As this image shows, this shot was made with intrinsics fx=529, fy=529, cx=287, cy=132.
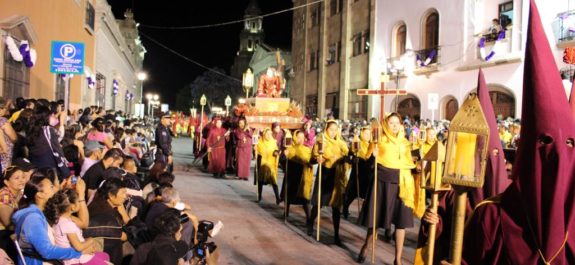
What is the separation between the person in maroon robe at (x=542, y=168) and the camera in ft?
8.52

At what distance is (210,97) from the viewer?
261 ft

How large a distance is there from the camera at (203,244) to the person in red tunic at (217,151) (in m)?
10.8

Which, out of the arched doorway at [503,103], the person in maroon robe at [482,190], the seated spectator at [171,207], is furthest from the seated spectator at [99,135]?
the arched doorway at [503,103]

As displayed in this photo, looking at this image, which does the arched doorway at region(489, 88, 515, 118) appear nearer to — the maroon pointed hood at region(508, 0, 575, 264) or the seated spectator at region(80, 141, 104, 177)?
the seated spectator at region(80, 141, 104, 177)

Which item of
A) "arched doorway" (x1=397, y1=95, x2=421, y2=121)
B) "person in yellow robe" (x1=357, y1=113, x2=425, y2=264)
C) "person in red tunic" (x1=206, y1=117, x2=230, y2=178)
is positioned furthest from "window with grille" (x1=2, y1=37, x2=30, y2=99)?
"arched doorway" (x1=397, y1=95, x2=421, y2=121)

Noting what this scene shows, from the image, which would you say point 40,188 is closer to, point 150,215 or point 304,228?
point 150,215

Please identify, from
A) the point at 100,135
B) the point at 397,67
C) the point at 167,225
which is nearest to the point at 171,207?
the point at 167,225

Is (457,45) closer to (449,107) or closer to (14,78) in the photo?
(449,107)

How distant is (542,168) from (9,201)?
14.6ft

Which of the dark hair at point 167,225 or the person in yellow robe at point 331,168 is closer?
the dark hair at point 167,225

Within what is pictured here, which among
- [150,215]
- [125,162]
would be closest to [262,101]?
[125,162]

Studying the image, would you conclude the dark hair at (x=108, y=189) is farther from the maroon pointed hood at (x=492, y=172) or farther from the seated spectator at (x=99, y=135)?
the seated spectator at (x=99, y=135)

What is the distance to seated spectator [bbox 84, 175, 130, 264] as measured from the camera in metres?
5.05

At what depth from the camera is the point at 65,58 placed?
36.4 ft
